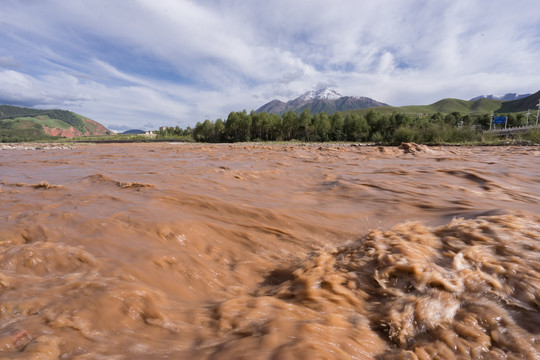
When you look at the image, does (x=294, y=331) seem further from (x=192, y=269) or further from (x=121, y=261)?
(x=121, y=261)

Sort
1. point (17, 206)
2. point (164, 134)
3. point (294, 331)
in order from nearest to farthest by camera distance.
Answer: point (294, 331)
point (17, 206)
point (164, 134)

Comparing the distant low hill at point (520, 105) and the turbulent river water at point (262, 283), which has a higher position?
the distant low hill at point (520, 105)

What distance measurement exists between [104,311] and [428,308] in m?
1.98

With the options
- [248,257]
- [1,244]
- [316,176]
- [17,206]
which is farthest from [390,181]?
[17,206]

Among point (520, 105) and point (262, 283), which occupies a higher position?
point (520, 105)

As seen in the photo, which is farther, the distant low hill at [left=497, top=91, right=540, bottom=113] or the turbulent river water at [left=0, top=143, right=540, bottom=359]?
the distant low hill at [left=497, top=91, right=540, bottom=113]

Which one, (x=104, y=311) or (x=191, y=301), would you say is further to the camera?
(x=191, y=301)

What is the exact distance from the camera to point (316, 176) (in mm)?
6809

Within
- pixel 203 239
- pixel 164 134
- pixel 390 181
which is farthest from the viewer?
pixel 164 134

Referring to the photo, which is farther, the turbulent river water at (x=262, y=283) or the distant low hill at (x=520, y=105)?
the distant low hill at (x=520, y=105)

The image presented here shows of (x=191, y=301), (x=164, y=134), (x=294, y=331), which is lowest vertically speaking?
(x=191, y=301)

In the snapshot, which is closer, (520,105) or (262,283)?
(262,283)

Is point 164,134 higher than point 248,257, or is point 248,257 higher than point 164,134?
point 164,134

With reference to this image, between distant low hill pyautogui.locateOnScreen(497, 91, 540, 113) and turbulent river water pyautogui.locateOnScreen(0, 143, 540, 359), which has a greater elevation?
distant low hill pyautogui.locateOnScreen(497, 91, 540, 113)
